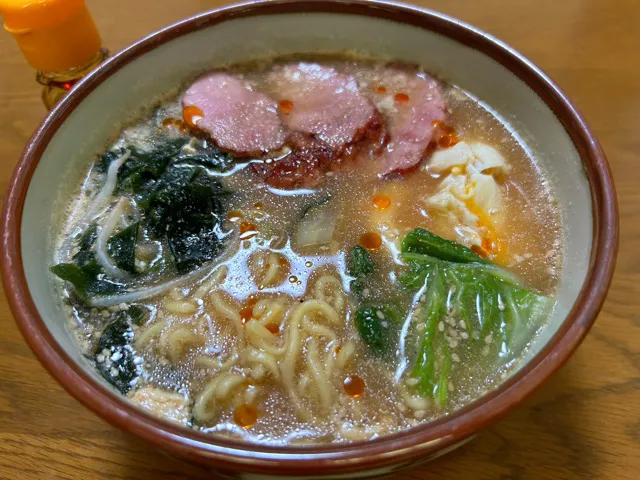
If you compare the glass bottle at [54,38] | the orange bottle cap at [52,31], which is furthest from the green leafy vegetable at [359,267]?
the orange bottle cap at [52,31]

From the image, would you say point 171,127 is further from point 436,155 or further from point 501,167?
point 501,167

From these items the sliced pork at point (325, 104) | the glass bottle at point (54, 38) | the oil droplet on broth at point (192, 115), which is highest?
the glass bottle at point (54, 38)

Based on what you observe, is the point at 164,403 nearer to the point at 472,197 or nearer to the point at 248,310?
the point at 248,310

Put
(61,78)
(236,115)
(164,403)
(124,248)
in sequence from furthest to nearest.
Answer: (61,78), (236,115), (124,248), (164,403)

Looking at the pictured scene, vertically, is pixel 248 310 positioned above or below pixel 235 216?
below

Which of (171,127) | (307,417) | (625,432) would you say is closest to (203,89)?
(171,127)

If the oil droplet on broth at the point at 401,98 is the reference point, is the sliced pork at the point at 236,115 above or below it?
above

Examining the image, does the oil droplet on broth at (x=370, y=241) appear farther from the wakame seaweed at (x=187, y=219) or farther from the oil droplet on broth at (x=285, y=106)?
the oil droplet on broth at (x=285, y=106)

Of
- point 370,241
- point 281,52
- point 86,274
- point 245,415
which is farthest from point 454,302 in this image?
point 281,52
